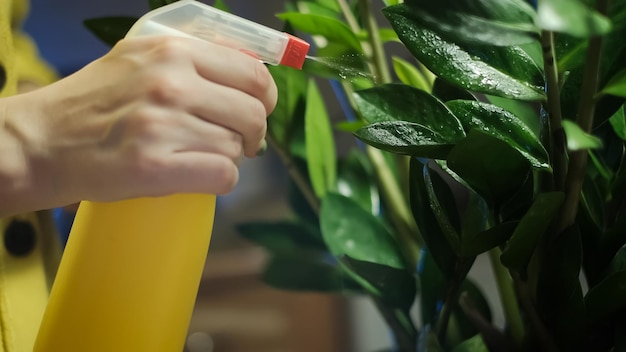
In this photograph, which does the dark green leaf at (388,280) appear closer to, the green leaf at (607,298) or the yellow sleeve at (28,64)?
the green leaf at (607,298)

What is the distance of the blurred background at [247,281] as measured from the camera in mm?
667

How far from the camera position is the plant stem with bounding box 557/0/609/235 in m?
0.29

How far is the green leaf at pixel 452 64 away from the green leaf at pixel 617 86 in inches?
1.3

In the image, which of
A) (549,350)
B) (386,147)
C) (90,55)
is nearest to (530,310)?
(549,350)

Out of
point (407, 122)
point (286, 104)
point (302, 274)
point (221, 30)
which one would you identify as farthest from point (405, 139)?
point (302, 274)

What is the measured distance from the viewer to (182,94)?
0.97 ft

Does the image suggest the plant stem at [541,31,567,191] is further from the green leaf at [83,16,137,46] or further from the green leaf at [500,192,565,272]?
the green leaf at [83,16,137,46]

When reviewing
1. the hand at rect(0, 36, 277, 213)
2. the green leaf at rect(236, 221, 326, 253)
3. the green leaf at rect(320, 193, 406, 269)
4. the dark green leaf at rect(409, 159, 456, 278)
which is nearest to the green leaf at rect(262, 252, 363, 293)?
the green leaf at rect(236, 221, 326, 253)

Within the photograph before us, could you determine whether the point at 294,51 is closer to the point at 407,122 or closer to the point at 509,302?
the point at 407,122

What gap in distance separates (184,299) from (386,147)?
132mm

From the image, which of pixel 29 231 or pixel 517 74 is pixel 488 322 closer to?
pixel 517 74

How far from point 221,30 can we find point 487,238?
18cm

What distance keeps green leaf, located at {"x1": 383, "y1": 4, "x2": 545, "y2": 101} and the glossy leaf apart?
A: 31 millimetres

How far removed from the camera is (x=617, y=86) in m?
0.29
